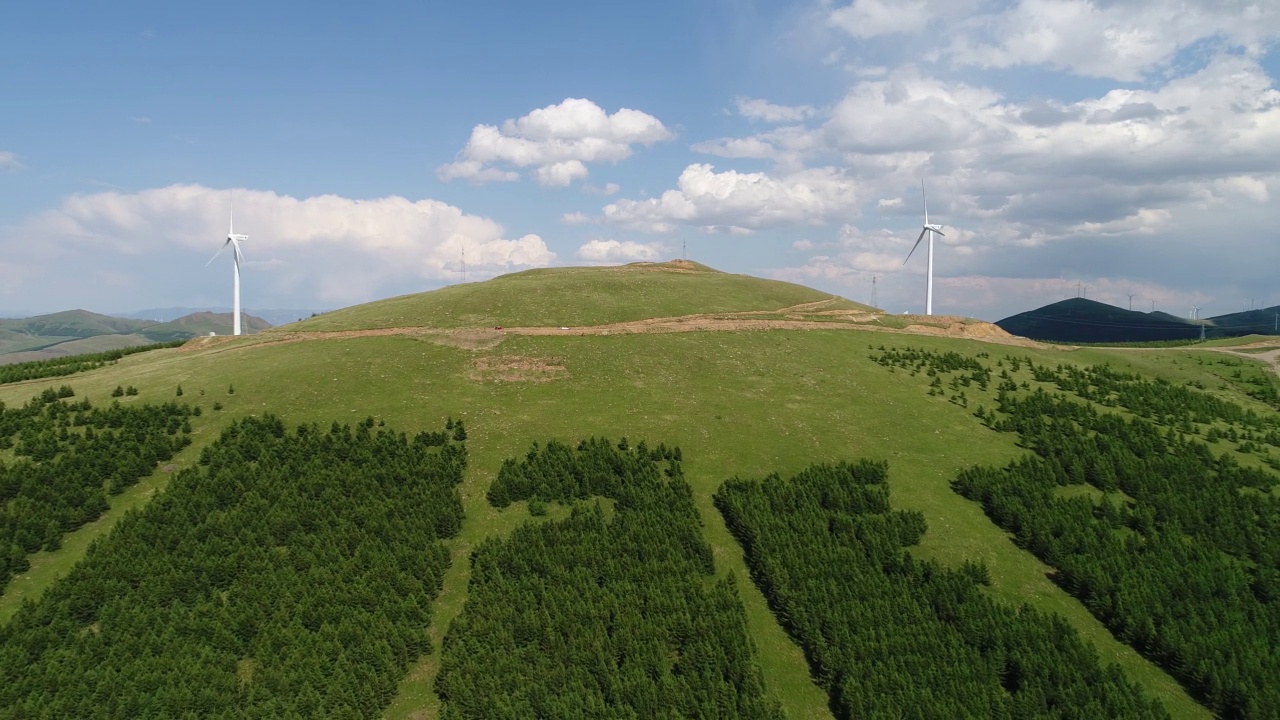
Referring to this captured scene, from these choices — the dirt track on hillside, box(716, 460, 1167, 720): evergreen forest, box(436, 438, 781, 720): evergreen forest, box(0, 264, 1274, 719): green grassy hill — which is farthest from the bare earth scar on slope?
box(716, 460, 1167, 720): evergreen forest

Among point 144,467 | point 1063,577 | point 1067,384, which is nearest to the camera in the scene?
point 1063,577

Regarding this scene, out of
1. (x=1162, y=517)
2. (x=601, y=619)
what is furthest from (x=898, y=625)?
(x=1162, y=517)

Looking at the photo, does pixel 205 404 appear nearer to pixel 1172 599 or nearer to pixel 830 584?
pixel 830 584

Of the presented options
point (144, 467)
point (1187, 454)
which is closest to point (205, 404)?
point (144, 467)

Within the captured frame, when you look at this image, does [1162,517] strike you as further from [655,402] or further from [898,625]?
[655,402]

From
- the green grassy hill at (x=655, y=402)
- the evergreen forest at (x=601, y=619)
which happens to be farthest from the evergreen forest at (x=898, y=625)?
the evergreen forest at (x=601, y=619)

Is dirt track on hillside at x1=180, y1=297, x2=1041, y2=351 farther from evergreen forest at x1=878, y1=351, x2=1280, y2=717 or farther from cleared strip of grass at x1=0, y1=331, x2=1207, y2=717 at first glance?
evergreen forest at x1=878, y1=351, x2=1280, y2=717
